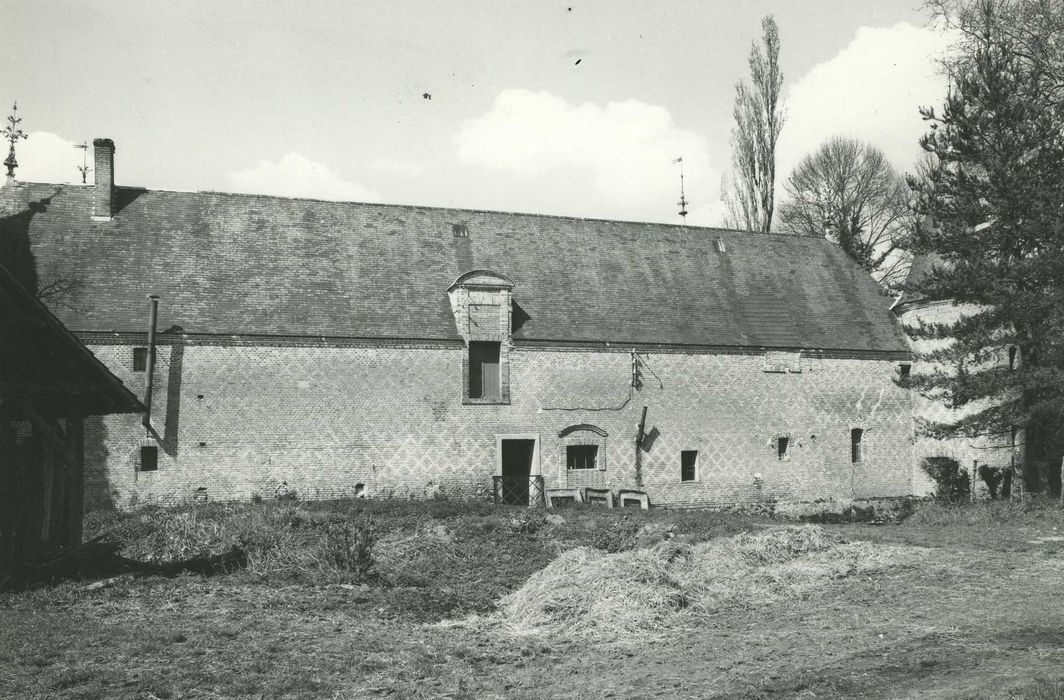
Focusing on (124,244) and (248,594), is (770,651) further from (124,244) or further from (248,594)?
(124,244)

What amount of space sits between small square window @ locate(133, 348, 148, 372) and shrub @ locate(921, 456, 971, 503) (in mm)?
22121

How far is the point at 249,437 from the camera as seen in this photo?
831 inches

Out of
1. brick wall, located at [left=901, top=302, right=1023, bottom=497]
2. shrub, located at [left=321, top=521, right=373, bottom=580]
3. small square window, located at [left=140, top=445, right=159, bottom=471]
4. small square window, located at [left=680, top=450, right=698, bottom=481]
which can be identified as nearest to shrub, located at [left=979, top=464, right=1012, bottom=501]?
brick wall, located at [left=901, top=302, right=1023, bottom=497]

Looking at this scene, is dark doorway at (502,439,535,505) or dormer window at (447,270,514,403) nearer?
dormer window at (447,270,514,403)

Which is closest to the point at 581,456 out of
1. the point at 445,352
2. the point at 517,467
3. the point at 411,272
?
the point at 517,467

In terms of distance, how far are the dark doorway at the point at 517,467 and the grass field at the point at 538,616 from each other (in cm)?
649

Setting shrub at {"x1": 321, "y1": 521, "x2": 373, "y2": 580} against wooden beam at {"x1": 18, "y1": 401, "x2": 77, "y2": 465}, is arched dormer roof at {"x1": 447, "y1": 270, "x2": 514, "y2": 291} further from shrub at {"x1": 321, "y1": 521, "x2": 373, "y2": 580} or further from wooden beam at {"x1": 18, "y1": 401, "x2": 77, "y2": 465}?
wooden beam at {"x1": 18, "y1": 401, "x2": 77, "y2": 465}

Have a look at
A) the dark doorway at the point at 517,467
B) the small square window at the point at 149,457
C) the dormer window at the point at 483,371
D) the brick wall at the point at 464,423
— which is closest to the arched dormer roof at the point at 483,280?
the dormer window at the point at 483,371

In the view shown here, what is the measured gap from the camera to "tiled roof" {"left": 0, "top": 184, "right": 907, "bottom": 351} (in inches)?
862

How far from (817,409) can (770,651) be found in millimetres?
18395

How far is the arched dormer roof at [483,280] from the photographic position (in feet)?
75.4

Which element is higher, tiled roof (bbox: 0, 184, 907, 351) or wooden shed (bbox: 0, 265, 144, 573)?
tiled roof (bbox: 0, 184, 907, 351)

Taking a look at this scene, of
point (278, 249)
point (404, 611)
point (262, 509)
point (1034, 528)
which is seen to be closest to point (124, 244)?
point (278, 249)

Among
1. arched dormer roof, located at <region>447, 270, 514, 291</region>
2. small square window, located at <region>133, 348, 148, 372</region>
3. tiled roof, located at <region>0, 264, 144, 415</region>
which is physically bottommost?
tiled roof, located at <region>0, 264, 144, 415</region>
